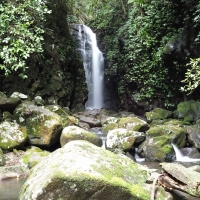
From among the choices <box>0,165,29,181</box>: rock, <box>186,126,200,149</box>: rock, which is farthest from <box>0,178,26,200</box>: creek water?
<box>186,126,200,149</box>: rock

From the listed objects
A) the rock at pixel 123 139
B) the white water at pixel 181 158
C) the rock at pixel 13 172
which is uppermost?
the rock at pixel 123 139

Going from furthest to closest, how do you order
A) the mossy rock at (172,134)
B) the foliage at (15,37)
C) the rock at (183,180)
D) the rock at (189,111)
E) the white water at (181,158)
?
1. the rock at (189,111)
2. the mossy rock at (172,134)
3. the white water at (181,158)
4. the foliage at (15,37)
5. the rock at (183,180)

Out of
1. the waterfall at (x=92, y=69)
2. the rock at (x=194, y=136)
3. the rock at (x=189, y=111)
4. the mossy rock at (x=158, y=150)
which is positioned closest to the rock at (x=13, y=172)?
the mossy rock at (x=158, y=150)

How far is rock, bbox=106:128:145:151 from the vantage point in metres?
8.48

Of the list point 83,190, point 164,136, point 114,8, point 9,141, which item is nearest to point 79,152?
point 83,190

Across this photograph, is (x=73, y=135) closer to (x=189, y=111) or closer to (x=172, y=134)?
(x=172, y=134)

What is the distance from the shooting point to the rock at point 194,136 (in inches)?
358

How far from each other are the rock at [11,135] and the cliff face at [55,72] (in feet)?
13.1

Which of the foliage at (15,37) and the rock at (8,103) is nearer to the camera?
the foliage at (15,37)

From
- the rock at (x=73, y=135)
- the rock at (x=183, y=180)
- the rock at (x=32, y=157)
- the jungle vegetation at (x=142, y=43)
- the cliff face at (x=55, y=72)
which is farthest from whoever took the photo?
the cliff face at (x=55, y=72)

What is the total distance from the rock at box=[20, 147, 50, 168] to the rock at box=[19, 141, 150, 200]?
9.66 ft

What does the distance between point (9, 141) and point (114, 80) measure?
12.7 m

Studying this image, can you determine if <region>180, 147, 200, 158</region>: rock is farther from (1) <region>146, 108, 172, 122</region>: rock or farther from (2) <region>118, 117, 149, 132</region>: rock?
(1) <region>146, 108, 172, 122</region>: rock

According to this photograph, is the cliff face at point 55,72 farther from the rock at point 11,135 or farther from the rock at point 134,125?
the rock at point 134,125
